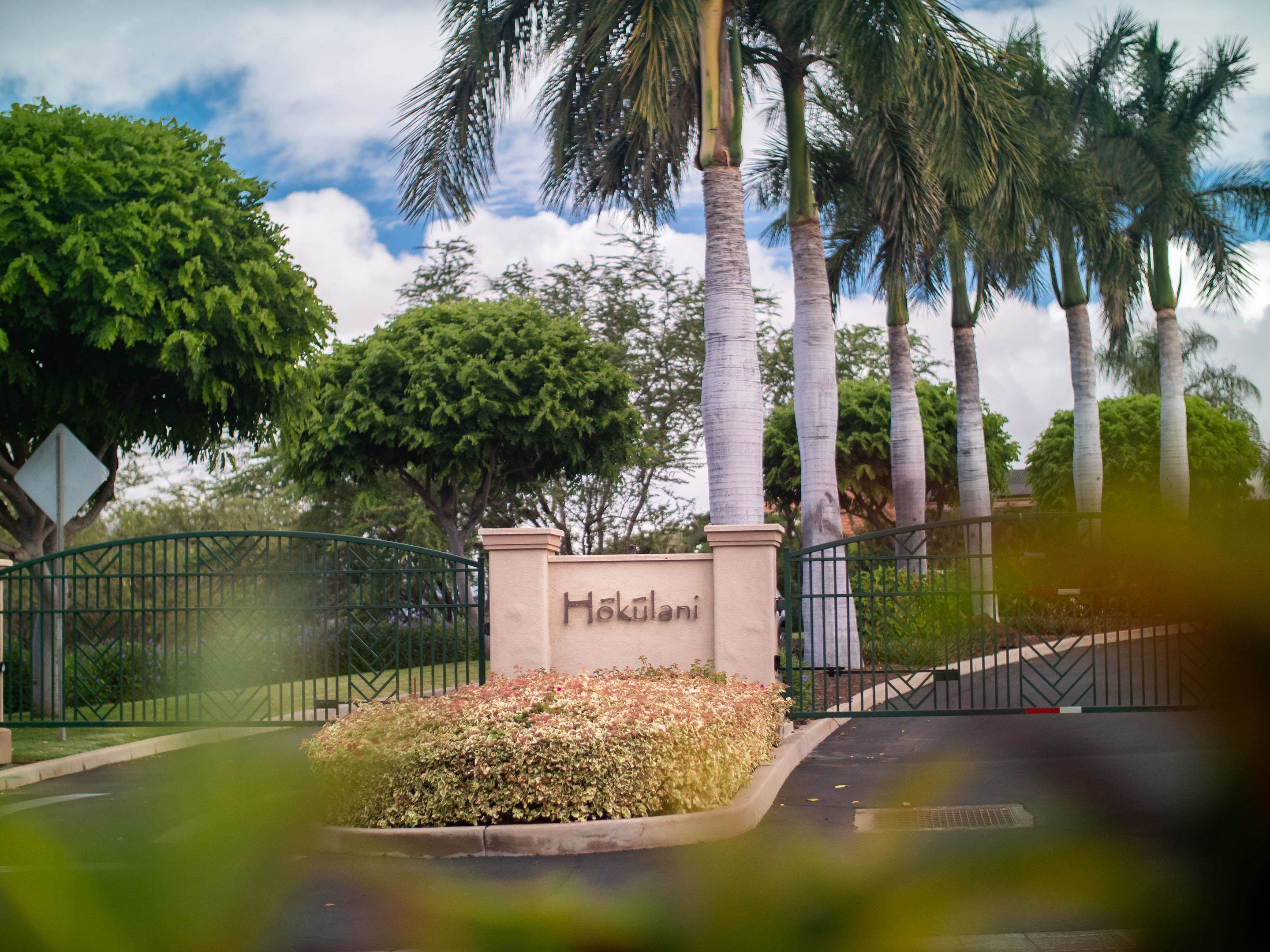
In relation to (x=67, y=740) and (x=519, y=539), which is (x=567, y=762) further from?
(x=67, y=740)

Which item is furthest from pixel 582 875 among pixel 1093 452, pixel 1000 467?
pixel 1000 467

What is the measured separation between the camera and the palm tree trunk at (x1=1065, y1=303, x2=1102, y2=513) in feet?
73.5

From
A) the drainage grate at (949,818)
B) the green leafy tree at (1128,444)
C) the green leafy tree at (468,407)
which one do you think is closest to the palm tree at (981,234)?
the drainage grate at (949,818)

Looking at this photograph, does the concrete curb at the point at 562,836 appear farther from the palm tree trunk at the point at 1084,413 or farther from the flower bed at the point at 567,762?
the palm tree trunk at the point at 1084,413

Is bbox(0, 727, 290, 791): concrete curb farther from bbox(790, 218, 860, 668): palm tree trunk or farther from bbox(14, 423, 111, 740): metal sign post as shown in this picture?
bbox(790, 218, 860, 668): palm tree trunk

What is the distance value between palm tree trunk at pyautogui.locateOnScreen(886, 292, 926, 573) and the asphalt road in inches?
709

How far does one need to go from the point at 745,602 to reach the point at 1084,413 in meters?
14.9

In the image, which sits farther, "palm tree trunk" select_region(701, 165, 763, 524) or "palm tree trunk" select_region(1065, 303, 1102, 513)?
"palm tree trunk" select_region(1065, 303, 1102, 513)

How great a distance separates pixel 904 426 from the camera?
18.7 m

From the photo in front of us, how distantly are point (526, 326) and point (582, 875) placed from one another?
2502 cm

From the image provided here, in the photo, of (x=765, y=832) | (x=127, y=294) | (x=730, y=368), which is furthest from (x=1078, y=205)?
(x=765, y=832)

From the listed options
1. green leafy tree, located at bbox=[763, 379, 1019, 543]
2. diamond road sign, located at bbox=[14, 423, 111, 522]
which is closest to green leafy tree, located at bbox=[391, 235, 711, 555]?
green leafy tree, located at bbox=[763, 379, 1019, 543]

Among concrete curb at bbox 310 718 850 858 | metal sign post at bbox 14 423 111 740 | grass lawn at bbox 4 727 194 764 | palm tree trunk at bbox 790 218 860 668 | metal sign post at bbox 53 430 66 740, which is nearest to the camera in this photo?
concrete curb at bbox 310 718 850 858

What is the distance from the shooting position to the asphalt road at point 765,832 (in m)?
0.66
